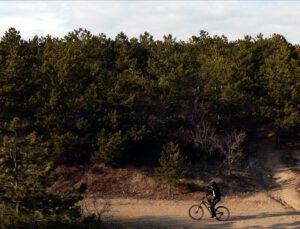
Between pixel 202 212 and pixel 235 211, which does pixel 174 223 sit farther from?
pixel 235 211

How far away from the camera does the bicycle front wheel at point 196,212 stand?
21766 millimetres

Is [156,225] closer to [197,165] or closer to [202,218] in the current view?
[202,218]

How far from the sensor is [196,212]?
21.8 m

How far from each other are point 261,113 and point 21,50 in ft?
50.1

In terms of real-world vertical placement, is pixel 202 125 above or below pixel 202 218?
above

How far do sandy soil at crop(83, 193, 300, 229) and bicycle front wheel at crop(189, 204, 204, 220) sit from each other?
8.3 inches

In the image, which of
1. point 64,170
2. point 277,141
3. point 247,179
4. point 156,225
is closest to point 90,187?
point 64,170

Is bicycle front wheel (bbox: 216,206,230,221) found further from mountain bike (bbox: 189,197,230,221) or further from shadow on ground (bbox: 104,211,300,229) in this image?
shadow on ground (bbox: 104,211,300,229)

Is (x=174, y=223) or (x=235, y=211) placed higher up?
(x=235, y=211)

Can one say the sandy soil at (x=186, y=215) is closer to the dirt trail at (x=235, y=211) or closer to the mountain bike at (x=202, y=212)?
the dirt trail at (x=235, y=211)

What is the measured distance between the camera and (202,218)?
21828mm

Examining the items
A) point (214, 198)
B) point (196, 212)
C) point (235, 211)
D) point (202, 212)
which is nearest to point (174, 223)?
point (196, 212)

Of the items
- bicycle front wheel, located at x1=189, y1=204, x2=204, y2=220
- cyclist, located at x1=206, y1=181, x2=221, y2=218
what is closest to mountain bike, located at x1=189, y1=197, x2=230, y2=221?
bicycle front wheel, located at x1=189, y1=204, x2=204, y2=220

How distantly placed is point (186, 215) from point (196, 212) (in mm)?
648
